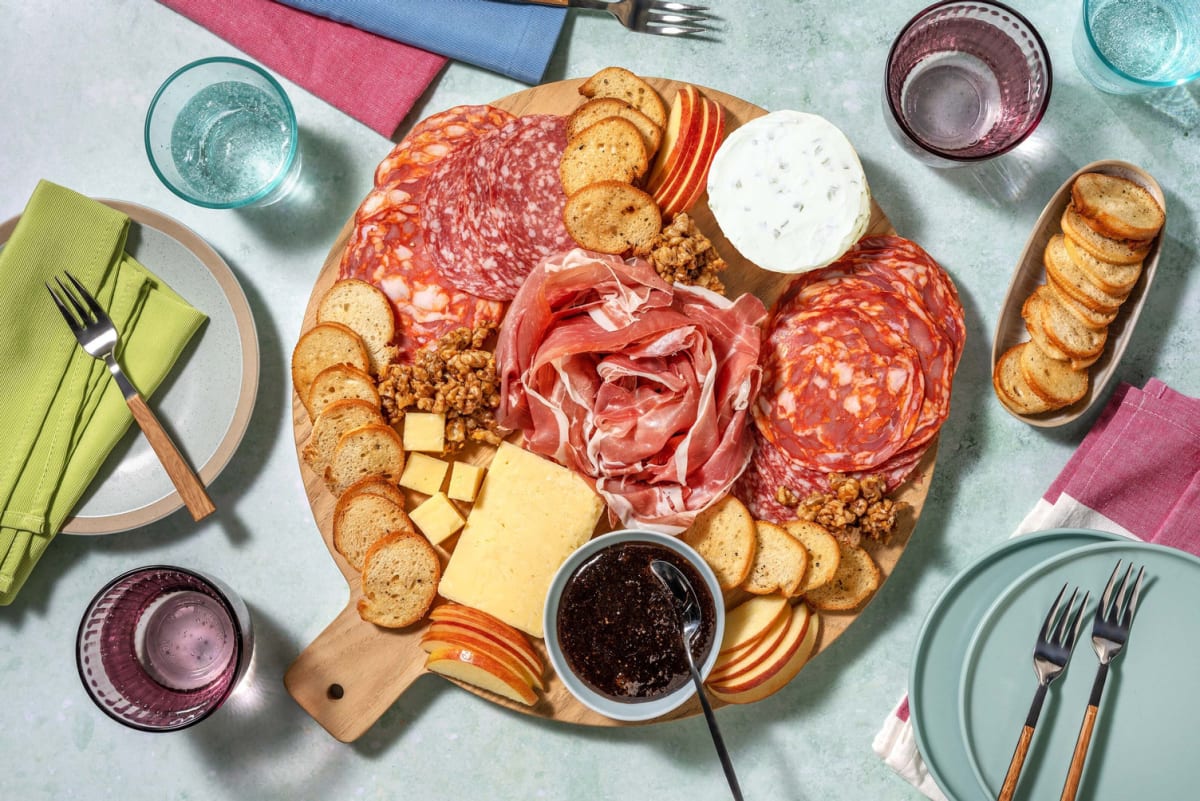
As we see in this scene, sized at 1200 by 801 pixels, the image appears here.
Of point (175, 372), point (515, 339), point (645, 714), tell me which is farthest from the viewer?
point (175, 372)

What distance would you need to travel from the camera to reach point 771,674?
5.22ft

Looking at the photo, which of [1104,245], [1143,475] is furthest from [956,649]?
[1104,245]

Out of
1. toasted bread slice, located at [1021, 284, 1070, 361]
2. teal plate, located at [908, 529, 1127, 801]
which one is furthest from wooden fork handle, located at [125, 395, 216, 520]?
toasted bread slice, located at [1021, 284, 1070, 361]

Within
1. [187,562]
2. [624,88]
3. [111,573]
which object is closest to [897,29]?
[624,88]

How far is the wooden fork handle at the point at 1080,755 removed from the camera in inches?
55.4

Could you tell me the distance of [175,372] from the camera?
5.83 feet

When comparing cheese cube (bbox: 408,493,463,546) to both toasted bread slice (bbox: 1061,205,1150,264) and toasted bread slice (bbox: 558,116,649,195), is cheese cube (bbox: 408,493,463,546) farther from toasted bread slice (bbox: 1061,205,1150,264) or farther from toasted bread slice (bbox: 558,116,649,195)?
toasted bread slice (bbox: 1061,205,1150,264)

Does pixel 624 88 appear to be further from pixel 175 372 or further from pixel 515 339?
pixel 175 372

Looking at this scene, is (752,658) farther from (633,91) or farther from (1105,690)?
(633,91)

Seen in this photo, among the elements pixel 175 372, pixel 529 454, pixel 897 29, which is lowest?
pixel 175 372

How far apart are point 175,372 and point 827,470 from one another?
1.33 meters

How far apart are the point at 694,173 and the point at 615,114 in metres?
0.19

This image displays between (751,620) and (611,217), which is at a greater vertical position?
(611,217)

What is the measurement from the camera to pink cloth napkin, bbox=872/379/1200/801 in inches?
65.4
